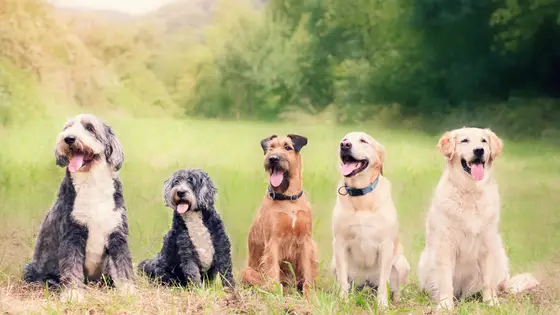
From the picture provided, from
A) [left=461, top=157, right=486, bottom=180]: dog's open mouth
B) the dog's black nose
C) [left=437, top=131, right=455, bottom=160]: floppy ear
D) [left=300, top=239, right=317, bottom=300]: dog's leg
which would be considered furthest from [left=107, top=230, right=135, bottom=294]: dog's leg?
[left=461, top=157, right=486, bottom=180]: dog's open mouth

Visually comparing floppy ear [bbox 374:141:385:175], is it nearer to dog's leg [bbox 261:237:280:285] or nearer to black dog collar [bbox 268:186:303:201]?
black dog collar [bbox 268:186:303:201]

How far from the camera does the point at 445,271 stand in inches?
186

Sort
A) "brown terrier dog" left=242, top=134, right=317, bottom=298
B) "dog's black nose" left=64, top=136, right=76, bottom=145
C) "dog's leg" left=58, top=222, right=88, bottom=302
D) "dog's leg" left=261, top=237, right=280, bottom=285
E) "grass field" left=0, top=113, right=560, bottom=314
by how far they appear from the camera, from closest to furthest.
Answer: "dog's black nose" left=64, top=136, right=76, bottom=145 < "dog's leg" left=58, top=222, right=88, bottom=302 < "brown terrier dog" left=242, top=134, right=317, bottom=298 < "dog's leg" left=261, top=237, right=280, bottom=285 < "grass field" left=0, top=113, right=560, bottom=314

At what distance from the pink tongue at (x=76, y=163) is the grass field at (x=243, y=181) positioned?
96cm

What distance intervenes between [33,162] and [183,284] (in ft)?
7.37

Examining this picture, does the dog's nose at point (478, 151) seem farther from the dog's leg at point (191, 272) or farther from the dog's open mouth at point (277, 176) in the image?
the dog's leg at point (191, 272)

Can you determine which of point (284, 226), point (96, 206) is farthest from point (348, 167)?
point (96, 206)

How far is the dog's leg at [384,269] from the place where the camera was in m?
4.69

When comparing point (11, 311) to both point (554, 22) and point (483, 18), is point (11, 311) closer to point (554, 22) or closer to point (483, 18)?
point (483, 18)

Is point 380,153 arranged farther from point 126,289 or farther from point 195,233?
point 126,289

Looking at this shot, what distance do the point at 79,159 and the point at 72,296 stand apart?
0.78 meters

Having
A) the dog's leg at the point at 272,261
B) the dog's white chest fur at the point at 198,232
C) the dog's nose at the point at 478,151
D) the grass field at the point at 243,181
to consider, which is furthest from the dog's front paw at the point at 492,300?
the dog's white chest fur at the point at 198,232

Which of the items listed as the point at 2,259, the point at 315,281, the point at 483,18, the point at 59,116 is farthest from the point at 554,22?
the point at 2,259

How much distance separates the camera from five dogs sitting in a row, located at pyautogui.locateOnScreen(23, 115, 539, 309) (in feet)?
15.2
